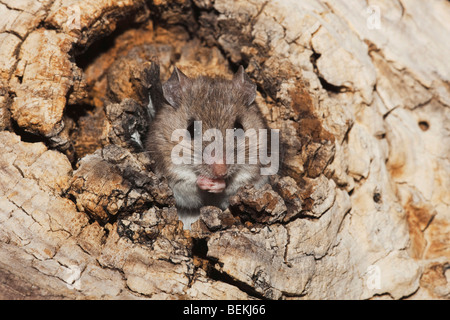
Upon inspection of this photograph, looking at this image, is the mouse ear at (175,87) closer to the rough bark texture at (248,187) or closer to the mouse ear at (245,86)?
the rough bark texture at (248,187)

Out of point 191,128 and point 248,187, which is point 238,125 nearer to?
point 191,128

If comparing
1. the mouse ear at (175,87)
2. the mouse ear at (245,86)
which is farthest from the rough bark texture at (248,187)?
the mouse ear at (175,87)

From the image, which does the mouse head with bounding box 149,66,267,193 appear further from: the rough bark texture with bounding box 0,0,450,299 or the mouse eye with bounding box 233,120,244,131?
the rough bark texture with bounding box 0,0,450,299

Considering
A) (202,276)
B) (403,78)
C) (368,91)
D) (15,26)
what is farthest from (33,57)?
(403,78)

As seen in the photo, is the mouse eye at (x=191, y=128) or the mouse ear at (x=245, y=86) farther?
the mouse ear at (x=245, y=86)

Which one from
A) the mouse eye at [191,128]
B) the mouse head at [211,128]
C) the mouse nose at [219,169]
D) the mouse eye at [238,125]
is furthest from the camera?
the mouse eye at [238,125]

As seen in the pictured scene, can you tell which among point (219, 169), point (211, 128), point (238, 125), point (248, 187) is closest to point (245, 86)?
point (238, 125)
